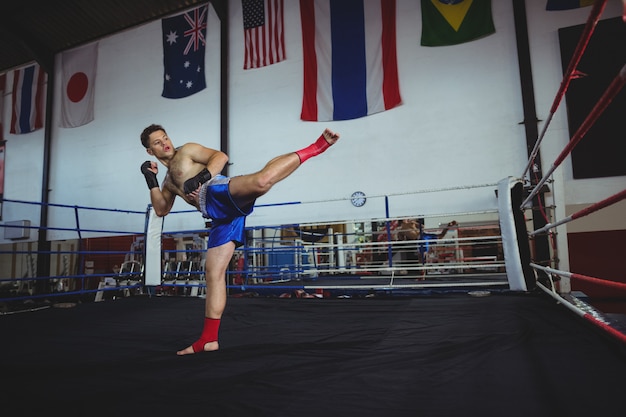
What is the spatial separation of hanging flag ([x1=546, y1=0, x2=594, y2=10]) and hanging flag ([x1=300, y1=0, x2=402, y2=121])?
1.87 metres

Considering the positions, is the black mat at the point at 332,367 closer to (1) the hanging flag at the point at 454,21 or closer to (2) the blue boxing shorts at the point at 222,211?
(2) the blue boxing shorts at the point at 222,211

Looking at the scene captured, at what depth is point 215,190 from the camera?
1.72 meters

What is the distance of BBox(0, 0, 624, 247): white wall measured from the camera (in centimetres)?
472

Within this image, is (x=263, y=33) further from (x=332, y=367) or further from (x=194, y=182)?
(x=332, y=367)

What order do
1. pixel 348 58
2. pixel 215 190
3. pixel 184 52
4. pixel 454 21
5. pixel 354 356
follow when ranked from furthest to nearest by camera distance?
pixel 184 52, pixel 348 58, pixel 454 21, pixel 215 190, pixel 354 356

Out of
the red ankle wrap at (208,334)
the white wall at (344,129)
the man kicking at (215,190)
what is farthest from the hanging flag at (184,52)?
the red ankle wrap at (208,334)

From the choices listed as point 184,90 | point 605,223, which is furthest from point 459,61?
point 184,90

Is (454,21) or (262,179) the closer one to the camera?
(262,179)

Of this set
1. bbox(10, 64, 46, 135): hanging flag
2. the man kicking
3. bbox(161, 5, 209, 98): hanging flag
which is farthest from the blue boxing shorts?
bbox(10, 64, 46, 135): hanging flag

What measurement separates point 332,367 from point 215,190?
90 centimetres

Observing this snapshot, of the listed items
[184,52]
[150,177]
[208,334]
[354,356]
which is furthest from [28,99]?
[354,356]

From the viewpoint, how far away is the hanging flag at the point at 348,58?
5.29 metres

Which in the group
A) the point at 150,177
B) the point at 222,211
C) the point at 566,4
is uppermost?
the point at 566,4

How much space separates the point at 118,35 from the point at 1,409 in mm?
7823
